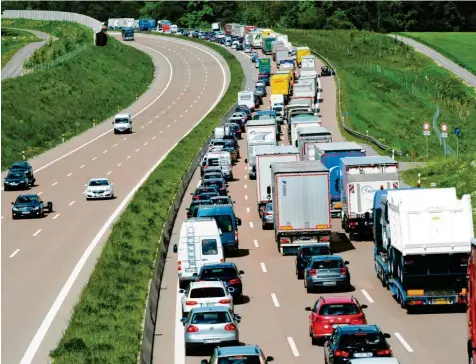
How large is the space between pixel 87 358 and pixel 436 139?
275 ft

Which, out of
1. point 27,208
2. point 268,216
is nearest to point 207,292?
point 268,216

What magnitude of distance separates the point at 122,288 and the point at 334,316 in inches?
397

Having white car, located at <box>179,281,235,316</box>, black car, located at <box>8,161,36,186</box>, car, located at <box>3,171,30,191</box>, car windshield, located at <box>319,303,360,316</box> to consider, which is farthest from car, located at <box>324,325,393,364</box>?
black car, located at <box>8,161,36,186</box>

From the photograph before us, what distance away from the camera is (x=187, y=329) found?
29953 mm

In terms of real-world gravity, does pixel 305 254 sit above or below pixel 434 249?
below

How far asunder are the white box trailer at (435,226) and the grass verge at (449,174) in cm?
2175

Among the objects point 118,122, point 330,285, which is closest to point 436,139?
point 118,122

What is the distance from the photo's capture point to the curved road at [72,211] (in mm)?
37469

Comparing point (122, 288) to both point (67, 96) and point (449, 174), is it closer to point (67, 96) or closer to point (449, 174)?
point (449, 174)

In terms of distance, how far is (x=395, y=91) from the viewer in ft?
462

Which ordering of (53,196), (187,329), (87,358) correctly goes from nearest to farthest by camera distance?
(87,358), (187,329), (53,196)

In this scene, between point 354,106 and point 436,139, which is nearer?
point 436,139

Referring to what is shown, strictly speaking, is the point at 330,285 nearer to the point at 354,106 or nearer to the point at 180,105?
the point at 354,106

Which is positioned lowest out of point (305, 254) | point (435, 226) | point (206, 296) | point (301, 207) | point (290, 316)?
point (290, 316)
